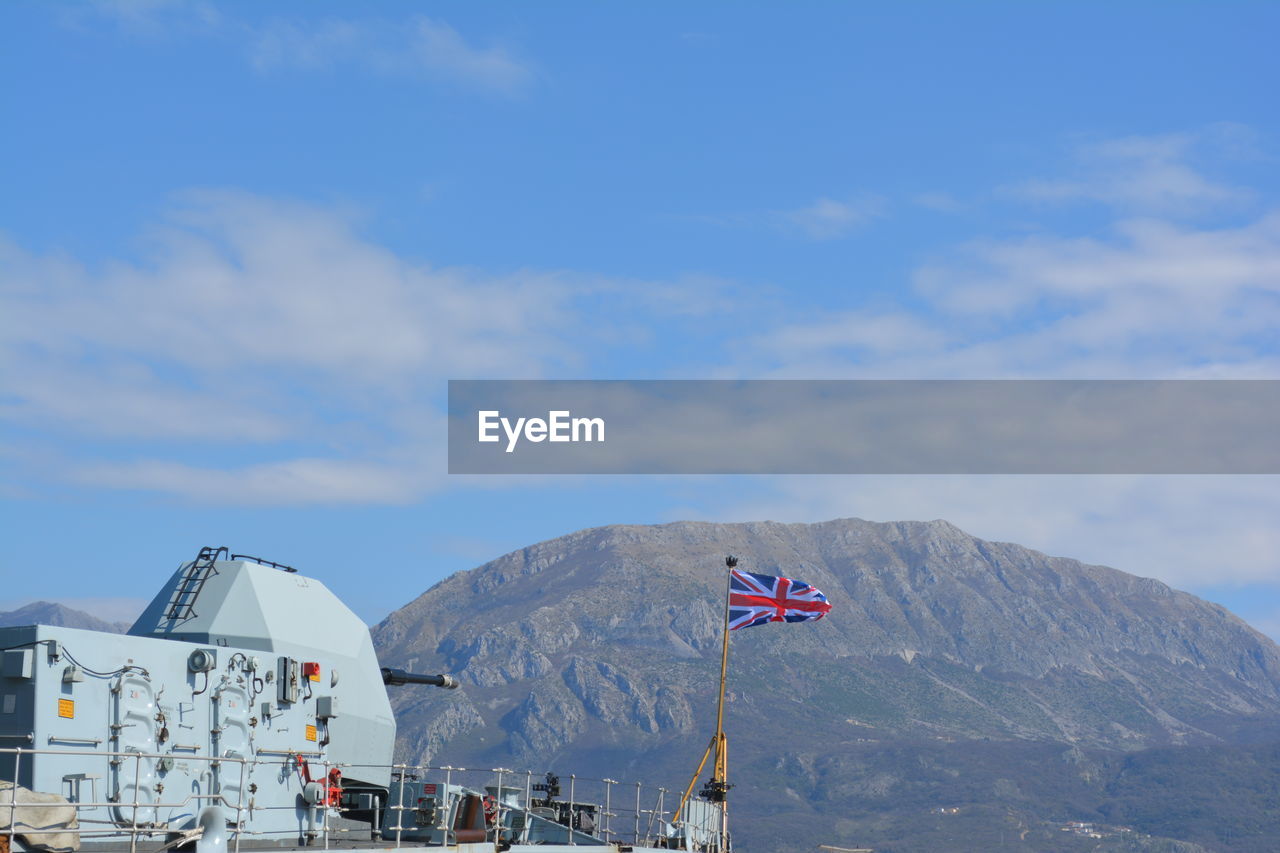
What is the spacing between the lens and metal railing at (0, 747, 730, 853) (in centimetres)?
1933

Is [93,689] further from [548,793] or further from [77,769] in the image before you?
[548,793]

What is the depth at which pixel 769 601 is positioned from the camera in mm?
36688

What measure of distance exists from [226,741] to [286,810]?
1.74m

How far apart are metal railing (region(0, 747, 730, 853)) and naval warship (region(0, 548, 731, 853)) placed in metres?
0.04

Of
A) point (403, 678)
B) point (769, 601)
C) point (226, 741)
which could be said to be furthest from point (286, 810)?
point (769, 601)

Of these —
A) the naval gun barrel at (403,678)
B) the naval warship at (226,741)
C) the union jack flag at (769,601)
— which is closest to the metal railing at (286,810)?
the naval warship at (226,741)

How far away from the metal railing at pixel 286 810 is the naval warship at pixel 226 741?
4 centimetres

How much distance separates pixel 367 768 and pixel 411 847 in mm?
4519

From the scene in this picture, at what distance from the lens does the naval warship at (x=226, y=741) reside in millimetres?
20391

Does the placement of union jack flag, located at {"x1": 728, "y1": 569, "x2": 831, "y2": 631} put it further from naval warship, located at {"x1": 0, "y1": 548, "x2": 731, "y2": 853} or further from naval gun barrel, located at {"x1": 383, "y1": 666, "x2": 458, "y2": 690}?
naval warship, located at {"x1": 0, "y1": 548, "x2": 731, "y2": 853}

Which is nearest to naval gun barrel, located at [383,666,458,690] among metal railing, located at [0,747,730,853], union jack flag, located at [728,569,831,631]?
metal railing, located at [0,747,730,853]

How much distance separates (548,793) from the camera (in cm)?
3191

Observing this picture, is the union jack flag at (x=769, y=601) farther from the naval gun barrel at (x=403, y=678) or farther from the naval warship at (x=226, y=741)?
the naval warship at (x=226, y=741)

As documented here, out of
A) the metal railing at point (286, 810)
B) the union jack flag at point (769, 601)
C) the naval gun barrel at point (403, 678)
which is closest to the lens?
the metal railing at point (286, 810)
